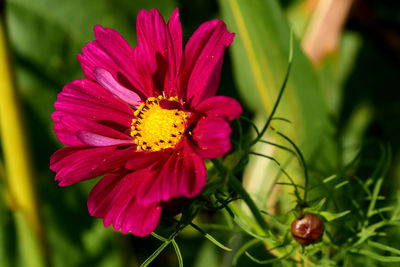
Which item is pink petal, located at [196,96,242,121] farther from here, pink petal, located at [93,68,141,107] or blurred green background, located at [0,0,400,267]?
blurred green background, located at [0,0,400,267]

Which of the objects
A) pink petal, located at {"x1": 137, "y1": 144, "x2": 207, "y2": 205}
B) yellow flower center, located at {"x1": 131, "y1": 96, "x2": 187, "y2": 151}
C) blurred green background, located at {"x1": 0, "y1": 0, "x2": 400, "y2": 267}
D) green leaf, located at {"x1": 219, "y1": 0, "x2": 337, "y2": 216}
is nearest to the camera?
pink petal, located at {"x1": 137, "y1": 144, "x2": 207, "y2": 205}

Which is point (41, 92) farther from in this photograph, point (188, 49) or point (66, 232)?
point (188, 49)

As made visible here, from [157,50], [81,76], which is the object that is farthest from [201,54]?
[81,76]

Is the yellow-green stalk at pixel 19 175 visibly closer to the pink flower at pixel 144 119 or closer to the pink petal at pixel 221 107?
the pink flower at pixel 144 119

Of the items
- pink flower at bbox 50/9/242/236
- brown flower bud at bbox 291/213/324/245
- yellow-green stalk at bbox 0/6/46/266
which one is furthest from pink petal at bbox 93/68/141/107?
yellow-green stalk at bbox 0/6/46/266

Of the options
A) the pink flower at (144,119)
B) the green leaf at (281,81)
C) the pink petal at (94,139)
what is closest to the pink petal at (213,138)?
the pink flower at (144,119)

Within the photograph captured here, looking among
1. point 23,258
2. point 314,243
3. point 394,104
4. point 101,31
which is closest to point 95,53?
point 101,31
